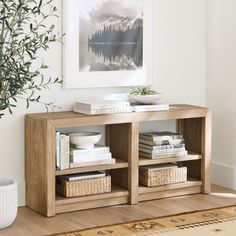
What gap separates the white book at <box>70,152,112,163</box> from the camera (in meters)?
4.44

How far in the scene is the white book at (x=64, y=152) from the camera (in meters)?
4.38

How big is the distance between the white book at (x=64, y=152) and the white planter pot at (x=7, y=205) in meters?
0.40

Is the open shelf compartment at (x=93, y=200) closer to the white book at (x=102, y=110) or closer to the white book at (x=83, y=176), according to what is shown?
the white book at (x=83, y=176)

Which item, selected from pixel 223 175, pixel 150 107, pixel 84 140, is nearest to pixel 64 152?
pixel 84 140

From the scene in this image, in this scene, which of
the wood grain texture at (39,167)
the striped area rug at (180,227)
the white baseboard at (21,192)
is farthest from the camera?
the white baseboard at (21,192)

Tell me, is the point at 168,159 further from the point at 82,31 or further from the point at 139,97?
the point at 82,31

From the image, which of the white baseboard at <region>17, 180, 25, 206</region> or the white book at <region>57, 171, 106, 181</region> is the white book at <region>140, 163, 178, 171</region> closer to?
the white book at <region>57, 171, 106, 181</region>

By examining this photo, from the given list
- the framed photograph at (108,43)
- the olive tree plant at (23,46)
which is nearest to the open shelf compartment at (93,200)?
the olive tree plant at (23,46)

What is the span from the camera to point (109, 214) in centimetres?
440

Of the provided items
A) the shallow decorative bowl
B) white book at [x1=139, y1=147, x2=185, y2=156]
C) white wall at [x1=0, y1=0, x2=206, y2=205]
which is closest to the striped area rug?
white book at [x1=139, y1=147, x2=185, y2=156]

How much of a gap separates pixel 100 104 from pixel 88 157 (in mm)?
372

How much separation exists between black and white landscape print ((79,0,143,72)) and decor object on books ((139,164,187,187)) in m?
0.78

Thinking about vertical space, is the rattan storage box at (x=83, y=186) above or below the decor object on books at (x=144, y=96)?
below

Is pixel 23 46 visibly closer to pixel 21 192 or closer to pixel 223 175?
pixel 21 192
